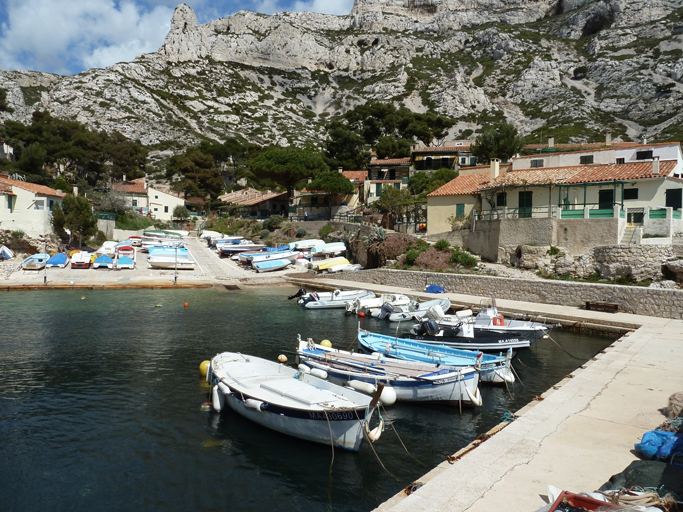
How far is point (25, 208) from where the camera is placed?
47250mm

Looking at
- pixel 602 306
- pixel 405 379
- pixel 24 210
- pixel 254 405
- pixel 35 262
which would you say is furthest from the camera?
pixel 24 210

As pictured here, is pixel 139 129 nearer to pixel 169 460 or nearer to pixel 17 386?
pixel 17 386

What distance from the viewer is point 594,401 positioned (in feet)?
38.8

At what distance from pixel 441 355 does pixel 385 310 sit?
10.6 metres

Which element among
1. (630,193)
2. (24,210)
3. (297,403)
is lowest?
(297,403)

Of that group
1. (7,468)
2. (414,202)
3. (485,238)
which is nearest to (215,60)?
(414,202)

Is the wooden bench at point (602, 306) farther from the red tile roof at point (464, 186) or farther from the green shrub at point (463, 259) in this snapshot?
the red tile roof at point (464, 186)

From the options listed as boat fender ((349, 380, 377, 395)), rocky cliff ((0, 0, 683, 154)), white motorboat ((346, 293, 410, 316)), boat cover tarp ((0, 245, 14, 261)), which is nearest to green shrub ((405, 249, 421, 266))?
A: white motorboat ((346, 293, 410, 316))

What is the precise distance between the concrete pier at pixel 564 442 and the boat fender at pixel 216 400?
7497mm

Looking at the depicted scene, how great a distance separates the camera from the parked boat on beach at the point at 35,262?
41375 millimetres

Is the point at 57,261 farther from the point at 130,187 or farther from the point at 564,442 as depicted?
the point at 564,442

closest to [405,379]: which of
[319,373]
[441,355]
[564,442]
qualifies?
[319,373]

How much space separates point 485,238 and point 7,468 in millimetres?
33739

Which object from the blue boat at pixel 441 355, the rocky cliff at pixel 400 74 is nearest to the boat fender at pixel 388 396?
the blue boat at pixel 441 355
